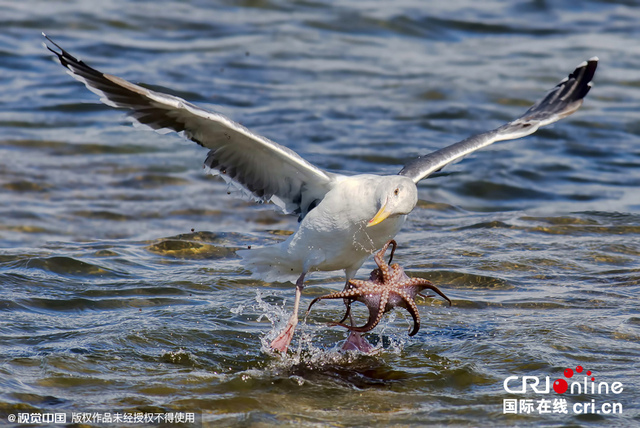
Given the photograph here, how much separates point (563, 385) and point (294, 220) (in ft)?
17.0

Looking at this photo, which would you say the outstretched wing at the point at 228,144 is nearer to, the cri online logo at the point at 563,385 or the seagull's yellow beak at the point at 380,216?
the seagull's yellow beak at the point at 380,216

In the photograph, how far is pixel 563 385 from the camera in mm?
5648

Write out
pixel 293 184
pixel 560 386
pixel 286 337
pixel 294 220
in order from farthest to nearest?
1. pixel 294 220
2. pixel 293 184
3. pixel 286 337
4. pixel 560 386

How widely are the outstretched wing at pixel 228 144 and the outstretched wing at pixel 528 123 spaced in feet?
2.68

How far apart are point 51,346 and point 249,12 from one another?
15.9 m

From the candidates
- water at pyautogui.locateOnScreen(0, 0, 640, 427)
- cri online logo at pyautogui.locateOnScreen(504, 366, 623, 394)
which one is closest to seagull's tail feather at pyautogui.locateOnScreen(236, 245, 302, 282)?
water at pyautogui.locateOnScreen(0, 0, 640, 427)

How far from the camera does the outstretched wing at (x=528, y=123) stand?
271 inches

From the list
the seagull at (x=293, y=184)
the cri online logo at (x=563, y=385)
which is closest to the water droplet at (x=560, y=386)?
the cri online logo at (x=563, y=385)

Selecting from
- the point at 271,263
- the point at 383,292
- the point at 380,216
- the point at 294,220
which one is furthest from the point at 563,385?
the point at 294,220

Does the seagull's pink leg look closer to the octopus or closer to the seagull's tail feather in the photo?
the seagull's tail feather

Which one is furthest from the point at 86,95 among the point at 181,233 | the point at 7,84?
the point at 181,233

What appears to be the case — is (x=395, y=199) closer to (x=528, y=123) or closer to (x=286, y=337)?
(x=286, y=337)

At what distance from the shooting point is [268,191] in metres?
7.13

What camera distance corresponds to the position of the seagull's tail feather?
689 centimetres
